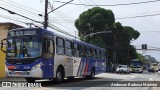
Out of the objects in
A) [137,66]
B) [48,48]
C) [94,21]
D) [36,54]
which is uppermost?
[94,21]

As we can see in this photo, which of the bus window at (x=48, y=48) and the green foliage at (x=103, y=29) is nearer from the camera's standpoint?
the bus window at (x=48, y=48)

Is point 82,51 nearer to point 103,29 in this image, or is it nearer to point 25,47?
point 25,47

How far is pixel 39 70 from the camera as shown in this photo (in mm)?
18359

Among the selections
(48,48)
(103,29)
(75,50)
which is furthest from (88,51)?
(103,29)

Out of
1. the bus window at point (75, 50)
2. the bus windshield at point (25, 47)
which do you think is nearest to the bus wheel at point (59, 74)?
the bus window at point (75, 50)

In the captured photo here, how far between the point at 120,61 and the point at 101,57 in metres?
53.4

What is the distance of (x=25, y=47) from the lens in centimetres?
1853

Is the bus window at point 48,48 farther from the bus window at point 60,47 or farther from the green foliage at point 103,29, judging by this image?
the green foliage at point 103,29

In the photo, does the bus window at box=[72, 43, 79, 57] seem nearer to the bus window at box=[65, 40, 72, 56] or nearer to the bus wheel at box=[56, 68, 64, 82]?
the bus window at box=[65, 40, 72, 56]

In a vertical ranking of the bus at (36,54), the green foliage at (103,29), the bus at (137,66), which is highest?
the green foliage at (103,29)

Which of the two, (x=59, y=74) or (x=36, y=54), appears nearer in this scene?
(x=36, y=54)

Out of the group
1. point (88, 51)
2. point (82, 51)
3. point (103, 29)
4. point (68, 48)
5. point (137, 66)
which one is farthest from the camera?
point (137, 66)

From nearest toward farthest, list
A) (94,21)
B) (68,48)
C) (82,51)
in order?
1. (68,48)
2. (82,51)
3. (94,21)

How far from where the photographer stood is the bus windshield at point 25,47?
18.4 m
